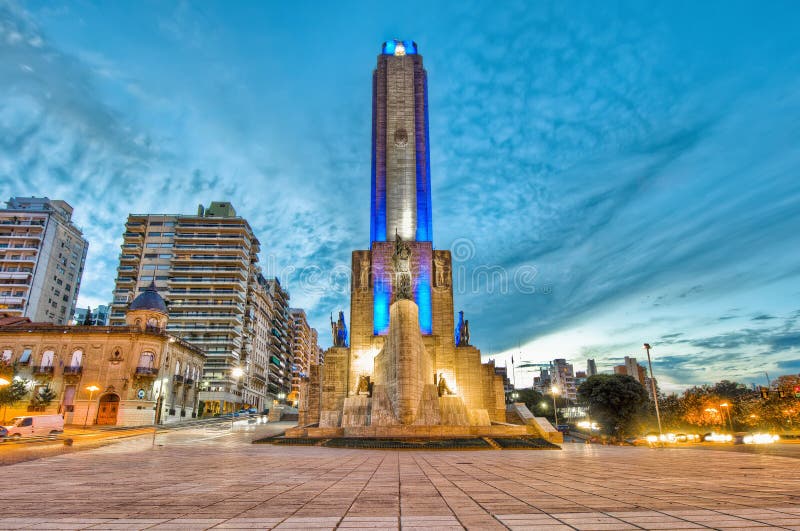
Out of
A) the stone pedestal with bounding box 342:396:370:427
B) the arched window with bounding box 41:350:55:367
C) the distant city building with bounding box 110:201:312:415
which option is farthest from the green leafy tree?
the stone pedestal with bounding box 342:396:370:427

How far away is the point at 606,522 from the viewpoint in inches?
199

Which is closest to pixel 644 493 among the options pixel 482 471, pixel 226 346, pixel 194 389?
pixel 482 471

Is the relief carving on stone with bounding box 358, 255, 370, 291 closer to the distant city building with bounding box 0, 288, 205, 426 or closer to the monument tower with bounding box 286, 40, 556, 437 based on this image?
the monument tower with bounding box 286, 40, 556, 437

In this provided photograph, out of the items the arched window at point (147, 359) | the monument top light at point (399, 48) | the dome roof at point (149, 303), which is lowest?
the arched window at point (147, 359)

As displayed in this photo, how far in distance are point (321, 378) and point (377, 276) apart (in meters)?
10.4

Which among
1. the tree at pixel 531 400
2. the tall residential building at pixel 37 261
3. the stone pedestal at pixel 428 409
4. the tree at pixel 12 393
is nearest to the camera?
the stone pedestal at pixel 428 409

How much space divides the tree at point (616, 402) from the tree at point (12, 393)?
54851mm

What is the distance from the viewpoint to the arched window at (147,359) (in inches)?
1684

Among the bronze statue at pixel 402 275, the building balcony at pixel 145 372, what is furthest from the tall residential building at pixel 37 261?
the bronze statue at pixel 402 275

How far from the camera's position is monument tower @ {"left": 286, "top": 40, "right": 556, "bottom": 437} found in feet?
93.8

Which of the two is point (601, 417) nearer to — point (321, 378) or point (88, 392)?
point (321, 378)

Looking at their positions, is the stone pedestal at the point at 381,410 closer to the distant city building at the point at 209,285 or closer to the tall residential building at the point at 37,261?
the distant city building at the point at 209,285

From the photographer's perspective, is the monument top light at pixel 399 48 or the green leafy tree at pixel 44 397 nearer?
the green leafy tree at pixel 44 397

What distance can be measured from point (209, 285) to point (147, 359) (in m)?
26.5
